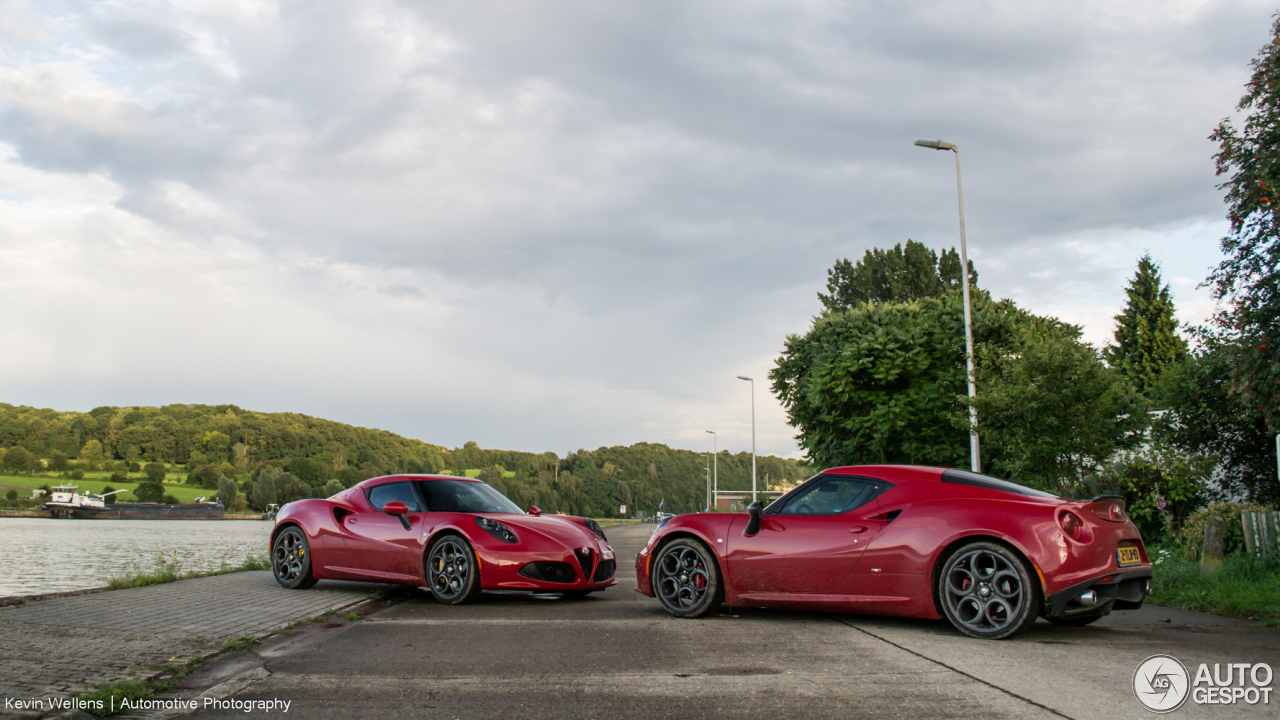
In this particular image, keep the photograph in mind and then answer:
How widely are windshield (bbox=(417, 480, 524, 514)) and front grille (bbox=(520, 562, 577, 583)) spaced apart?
3.46ft

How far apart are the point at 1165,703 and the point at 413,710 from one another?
3607 millimetres

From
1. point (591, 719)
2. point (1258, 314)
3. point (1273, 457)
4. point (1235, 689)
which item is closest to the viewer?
point (591, 719)

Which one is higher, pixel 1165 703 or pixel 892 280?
pixel 892 280

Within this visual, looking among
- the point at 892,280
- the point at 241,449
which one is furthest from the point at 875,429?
the point at 241,449

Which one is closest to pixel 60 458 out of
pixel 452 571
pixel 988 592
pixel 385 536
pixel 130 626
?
pixel 385 536

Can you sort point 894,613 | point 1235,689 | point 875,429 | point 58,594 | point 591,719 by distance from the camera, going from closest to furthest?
point 591,719
point 1235,689
point 894,613
point 58,594
point 875,429

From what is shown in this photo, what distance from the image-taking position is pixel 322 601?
26.6 ft

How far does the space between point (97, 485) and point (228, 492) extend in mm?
19938

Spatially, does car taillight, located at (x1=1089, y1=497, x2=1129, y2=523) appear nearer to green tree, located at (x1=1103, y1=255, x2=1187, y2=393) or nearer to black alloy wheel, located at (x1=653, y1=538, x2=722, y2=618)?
black alloy wheel, located at (x1=653, y1=538, x2=722, y2=618)

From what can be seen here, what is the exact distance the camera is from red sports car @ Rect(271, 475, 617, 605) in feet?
27.4

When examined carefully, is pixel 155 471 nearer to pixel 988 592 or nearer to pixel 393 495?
pixel 393 495

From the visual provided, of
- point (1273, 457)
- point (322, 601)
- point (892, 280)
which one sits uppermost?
point (892, 280)

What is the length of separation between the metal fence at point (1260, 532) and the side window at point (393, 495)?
9.69 m

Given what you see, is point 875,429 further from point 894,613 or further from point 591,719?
point 591,719
